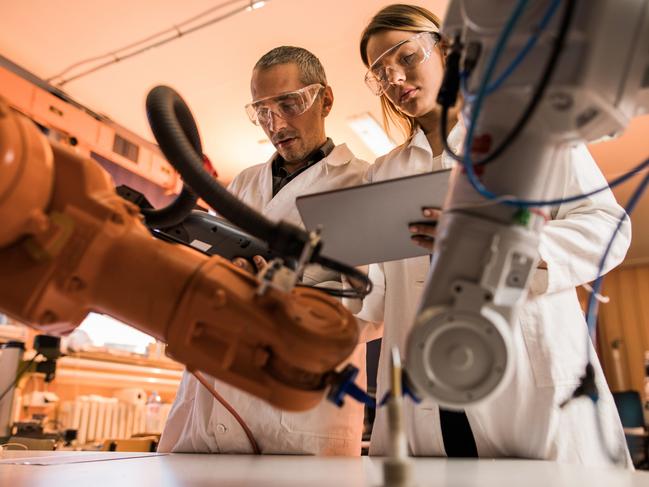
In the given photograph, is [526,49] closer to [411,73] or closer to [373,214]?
[373,214]

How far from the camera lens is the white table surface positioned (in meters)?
0.55

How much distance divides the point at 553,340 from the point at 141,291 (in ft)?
2.53

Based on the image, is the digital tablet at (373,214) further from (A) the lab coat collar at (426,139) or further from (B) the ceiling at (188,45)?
(B) the ceiling at (188,45)

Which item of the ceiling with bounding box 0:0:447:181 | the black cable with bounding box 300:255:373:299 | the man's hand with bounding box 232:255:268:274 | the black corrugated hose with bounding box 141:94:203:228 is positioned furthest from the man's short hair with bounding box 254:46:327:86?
the ceiling with bounding box 0:0:447:181

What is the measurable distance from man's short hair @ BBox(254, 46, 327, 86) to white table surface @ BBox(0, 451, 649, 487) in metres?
1.08

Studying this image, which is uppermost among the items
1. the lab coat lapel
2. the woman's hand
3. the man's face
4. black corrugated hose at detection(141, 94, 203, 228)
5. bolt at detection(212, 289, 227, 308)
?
the man's face

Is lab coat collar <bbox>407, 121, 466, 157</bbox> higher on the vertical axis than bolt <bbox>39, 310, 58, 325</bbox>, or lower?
higher

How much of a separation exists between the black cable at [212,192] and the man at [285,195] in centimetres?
37

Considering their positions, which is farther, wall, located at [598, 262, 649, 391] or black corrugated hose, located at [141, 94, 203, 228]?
wall, located at [598, 262, 649, 391]

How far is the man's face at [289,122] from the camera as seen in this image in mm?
1448

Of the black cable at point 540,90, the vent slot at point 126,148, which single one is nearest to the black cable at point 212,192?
the black cable at point 540,90

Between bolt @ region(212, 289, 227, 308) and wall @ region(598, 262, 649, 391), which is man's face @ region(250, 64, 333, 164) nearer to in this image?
bolt @ region(212, 289, 227, 308)

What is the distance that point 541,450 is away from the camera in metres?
0.90

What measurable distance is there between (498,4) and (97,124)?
421cm
